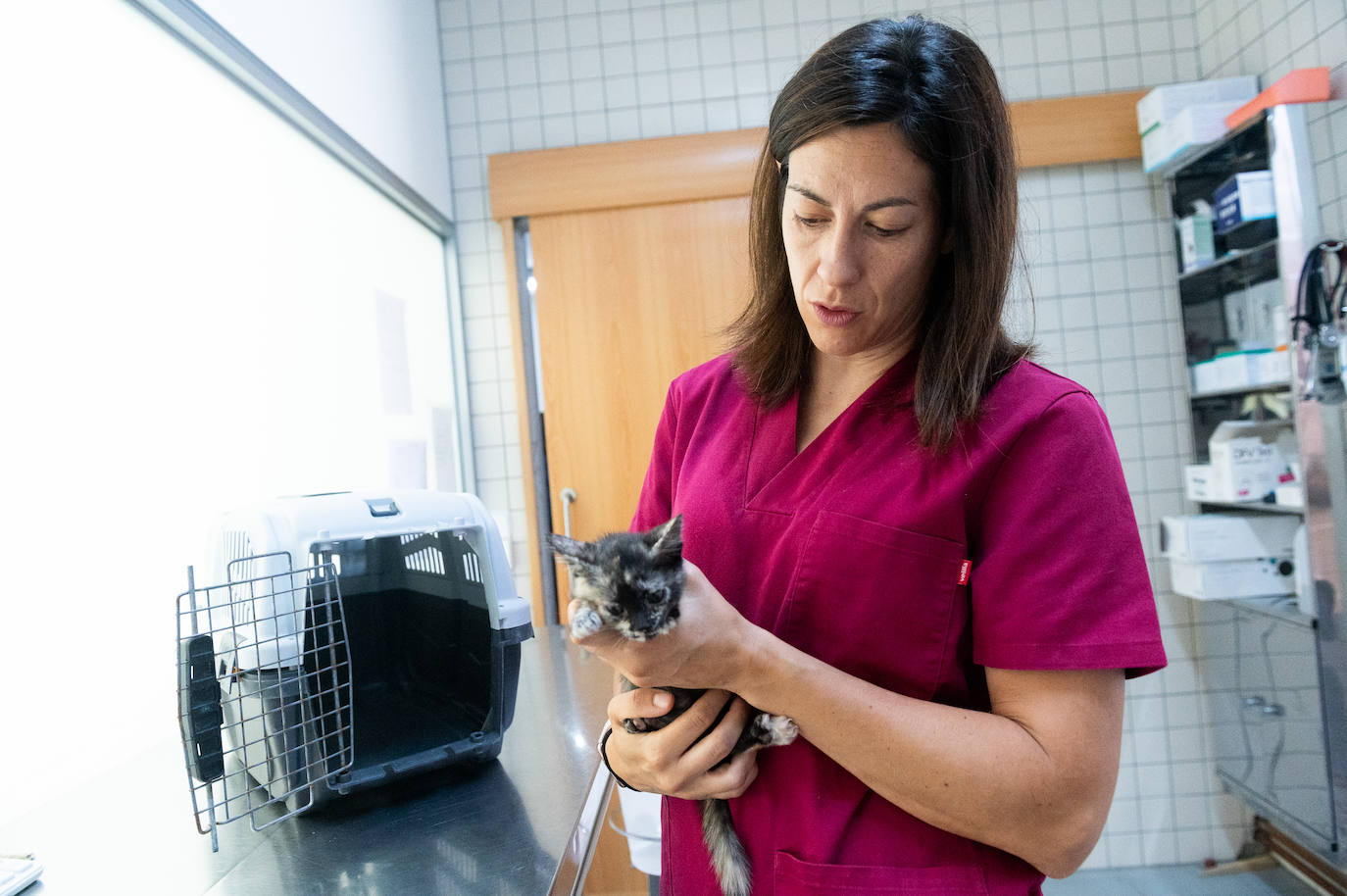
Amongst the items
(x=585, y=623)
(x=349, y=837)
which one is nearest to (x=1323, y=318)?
(x=585, y=623)

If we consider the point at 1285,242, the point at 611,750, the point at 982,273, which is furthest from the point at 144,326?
the point at 1285,242

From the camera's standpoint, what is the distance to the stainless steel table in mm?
997

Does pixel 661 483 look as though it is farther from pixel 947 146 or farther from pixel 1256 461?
pixel 1256 461

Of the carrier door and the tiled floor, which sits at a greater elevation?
the carrier door

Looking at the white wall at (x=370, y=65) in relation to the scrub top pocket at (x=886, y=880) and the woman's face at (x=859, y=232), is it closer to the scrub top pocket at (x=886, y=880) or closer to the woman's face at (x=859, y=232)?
the woman's face at (x=859, y=232)

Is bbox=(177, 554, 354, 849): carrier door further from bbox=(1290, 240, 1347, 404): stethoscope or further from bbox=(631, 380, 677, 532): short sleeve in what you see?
bbox=(1290, 240, 1347, 404): stethoscope

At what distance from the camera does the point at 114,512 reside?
145 centimetres

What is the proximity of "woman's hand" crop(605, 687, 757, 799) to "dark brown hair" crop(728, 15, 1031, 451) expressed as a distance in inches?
15.0

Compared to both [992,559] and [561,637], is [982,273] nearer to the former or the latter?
[992,559]

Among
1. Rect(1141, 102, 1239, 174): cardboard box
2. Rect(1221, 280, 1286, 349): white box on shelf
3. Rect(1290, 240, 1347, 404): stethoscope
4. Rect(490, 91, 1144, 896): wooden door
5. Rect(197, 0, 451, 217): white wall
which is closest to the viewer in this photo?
Rect(197, 0, 451, 217): white wall

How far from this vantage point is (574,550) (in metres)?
0.88

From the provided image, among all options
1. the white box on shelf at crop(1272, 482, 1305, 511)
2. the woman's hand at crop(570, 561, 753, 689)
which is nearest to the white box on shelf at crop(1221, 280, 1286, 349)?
the white box on shelf at crop(1272, 482, 1305, 511)

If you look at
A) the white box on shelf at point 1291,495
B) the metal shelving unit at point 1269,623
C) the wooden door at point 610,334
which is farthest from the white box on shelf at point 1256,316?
the wooden door at point 610,334

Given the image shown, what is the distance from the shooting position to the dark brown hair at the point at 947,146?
2.88ft
